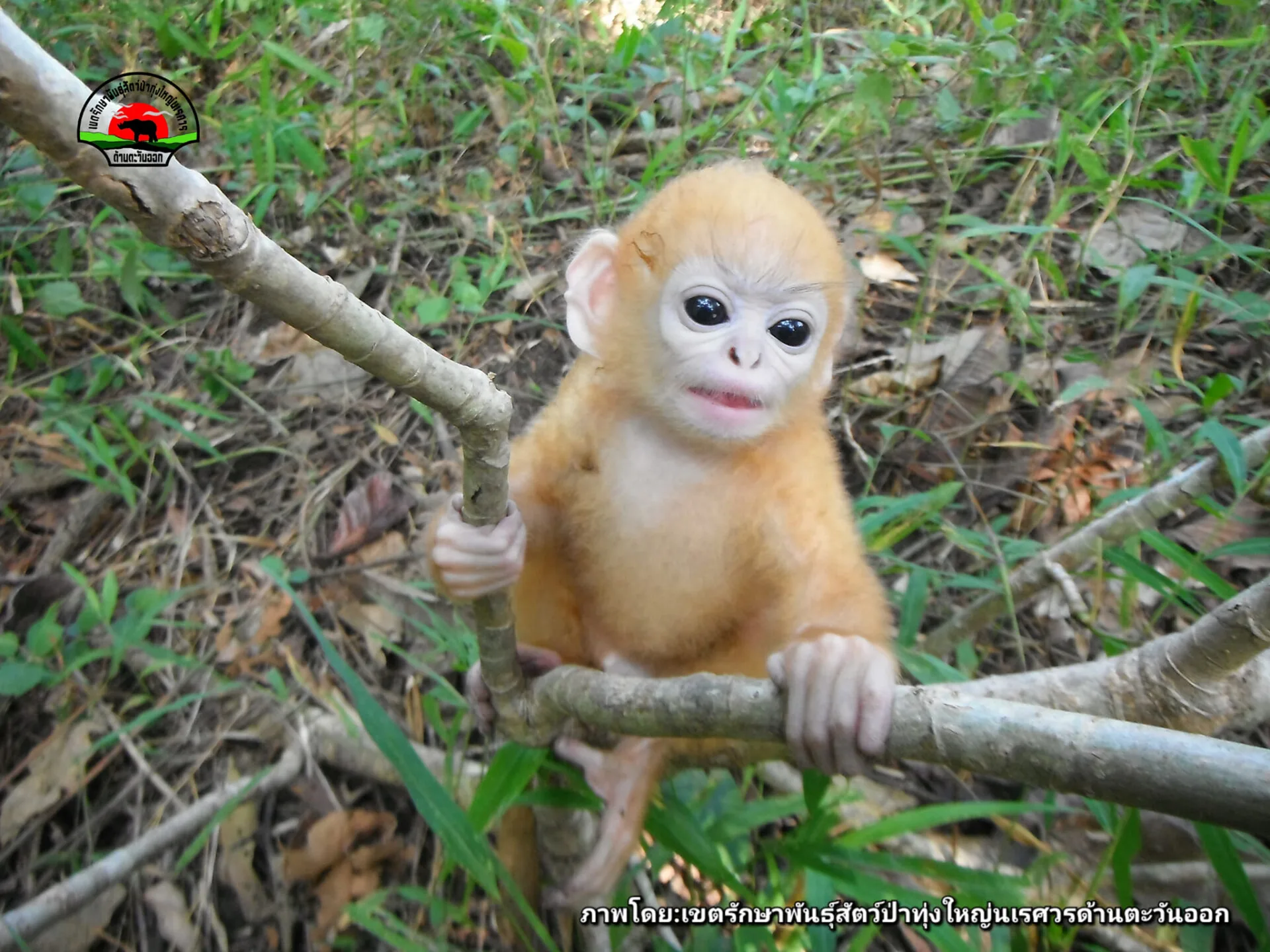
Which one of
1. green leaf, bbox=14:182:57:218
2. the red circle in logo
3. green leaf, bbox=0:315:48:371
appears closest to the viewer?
the red circle in logo

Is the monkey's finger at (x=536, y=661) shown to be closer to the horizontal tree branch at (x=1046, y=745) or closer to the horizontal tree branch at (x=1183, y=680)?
the horizontal tree branch at (x=1046, y=745)

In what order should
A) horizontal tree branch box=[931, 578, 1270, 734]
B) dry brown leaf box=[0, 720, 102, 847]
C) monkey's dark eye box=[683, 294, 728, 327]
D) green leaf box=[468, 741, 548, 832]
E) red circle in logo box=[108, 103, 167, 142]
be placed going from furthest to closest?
dry brown leaf box=[0, 720, 102, 847]
monkey's dark eye box=[683, 294, 728, 327]
green leaf box=[468, 741, 548, 832]
horizontal tree branch box=[931, 578, 1270, 734]
red circle in logo box=[108, 103, 167, 142]

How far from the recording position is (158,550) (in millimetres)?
3082

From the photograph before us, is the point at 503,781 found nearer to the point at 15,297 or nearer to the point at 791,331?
the point at 791,331

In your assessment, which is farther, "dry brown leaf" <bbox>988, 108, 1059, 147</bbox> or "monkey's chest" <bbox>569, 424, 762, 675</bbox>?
"dry brown leaf" <bbox>988, 108, 1059, 147</bbox>

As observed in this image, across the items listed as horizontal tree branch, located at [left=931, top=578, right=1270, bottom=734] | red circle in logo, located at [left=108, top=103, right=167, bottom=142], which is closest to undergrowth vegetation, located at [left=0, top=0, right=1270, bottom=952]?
horizontal tree branch, located at [left=931, top=578, right=1270, bottom=734]

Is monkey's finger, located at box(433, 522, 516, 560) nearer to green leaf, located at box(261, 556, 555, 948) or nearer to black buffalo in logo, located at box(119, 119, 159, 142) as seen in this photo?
green leaf, located at box(261, 556, 555, 948)

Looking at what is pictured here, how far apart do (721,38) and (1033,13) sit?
61.1 inches

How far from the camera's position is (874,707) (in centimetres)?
135

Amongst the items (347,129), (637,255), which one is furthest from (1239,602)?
(347,129)

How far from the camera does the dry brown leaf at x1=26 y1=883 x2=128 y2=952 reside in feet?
7.38

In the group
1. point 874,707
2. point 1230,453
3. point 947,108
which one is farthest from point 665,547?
point 947,108

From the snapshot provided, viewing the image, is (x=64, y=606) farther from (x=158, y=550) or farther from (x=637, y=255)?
(x=637, y=255)

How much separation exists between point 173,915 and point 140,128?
2.33m
